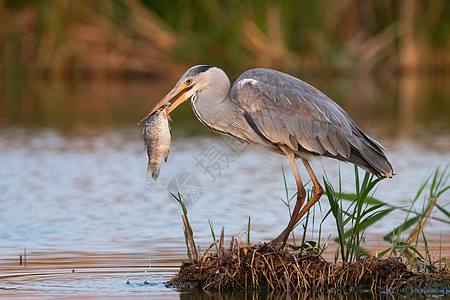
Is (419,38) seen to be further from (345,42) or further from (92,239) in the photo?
(92,239)

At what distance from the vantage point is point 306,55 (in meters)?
23.8

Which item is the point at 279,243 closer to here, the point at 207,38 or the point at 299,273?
the point at 299,273

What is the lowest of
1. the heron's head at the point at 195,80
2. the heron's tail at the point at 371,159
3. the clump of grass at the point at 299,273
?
the clump of grass at the point at 299,273

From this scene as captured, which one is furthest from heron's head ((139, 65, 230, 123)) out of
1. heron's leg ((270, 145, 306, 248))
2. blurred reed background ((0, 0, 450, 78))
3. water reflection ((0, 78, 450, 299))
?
blurred reed background ((0, 0, 450, 78))

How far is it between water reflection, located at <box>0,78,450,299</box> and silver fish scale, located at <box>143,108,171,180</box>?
730 mm

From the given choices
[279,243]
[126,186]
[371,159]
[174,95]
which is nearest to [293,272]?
[279,243]

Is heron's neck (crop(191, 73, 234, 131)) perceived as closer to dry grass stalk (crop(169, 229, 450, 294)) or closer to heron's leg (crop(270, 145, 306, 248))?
heron's leg (crop(270, 145, 306, 248))

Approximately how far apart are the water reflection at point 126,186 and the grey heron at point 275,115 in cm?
90

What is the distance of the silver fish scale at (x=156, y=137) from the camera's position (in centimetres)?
627

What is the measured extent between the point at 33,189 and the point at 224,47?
13716 millimetres

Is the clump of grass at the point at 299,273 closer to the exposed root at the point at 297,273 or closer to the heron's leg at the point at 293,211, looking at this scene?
the exposed root at the point at 297,273

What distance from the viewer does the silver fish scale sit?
20.6 ft

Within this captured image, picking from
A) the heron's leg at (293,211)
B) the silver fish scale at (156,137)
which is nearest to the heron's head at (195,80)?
the silver fish scale at (156,137)

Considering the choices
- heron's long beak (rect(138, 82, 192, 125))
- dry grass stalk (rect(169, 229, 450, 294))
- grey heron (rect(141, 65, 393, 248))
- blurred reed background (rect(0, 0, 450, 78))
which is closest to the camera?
dry grass stalk (rect(169, 229, 450, 294))
